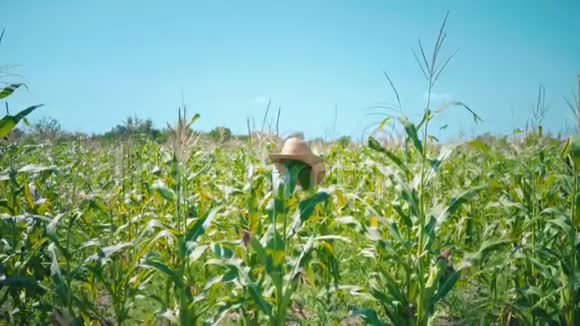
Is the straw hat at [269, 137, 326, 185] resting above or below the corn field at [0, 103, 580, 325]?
above

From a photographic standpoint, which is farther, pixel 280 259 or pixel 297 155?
pixel 297 155

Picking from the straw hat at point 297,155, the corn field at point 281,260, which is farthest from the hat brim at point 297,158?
the corn field at point 281,260

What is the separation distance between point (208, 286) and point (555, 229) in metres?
2.93

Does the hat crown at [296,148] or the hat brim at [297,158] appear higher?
the hat crown at [296,148]

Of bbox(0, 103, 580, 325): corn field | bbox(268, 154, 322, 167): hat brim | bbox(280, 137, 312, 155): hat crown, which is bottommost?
bbox(0, 103, 580, 325): corn field

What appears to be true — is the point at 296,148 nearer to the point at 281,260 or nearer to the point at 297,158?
the point at 297,158

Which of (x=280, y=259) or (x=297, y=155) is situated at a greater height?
(x=297, y=155)

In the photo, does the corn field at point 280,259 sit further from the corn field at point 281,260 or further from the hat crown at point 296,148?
the hat crown at point 296,148

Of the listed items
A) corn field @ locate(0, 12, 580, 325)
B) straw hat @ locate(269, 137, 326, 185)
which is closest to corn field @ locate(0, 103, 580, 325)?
corn field @ locate(0, 12, 580, 325)

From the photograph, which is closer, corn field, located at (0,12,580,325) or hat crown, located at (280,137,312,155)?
corn field, located at (0,12,580,325)

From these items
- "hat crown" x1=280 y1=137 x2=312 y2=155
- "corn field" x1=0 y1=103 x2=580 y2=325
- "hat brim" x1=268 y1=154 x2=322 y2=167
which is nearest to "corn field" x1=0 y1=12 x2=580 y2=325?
"corn field" x1=0 y1=103 x2=580 y2=325

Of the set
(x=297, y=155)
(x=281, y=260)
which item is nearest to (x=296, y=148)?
(x=297, y=155)

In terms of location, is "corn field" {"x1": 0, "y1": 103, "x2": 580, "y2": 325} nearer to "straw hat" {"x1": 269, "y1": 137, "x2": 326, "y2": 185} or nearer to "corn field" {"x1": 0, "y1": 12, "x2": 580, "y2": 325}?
"corn field" {"x1": 0, "y1": 12, "x2": 580, "y2": 325}

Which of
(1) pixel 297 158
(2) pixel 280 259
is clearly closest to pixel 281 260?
(2) pixel 280 259
